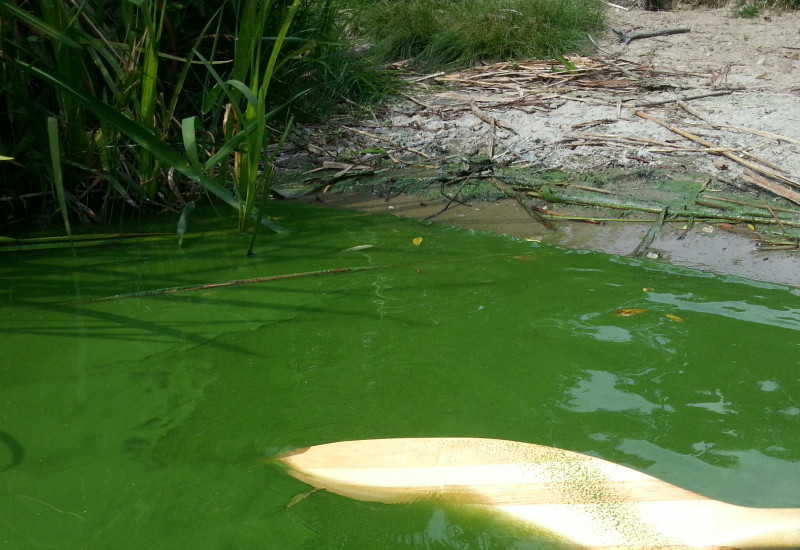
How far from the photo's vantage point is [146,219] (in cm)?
251

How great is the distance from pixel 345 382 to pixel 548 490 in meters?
0.46

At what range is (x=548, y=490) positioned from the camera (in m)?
1.16

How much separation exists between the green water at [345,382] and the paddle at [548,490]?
0.13 ft

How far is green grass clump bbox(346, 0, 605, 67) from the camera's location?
14.5ft

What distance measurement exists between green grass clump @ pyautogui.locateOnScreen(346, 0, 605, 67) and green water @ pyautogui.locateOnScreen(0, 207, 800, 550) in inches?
101

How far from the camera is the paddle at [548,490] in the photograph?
41.3 inches

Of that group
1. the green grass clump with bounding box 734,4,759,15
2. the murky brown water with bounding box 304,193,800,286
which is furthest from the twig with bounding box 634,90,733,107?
the green grass clump with bounding box 734,4,759,15

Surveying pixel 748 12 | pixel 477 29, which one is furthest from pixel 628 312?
→ pixel 748 12

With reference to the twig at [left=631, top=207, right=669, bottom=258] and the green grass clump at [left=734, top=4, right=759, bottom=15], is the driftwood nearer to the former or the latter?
the green grass clump at [left=734, top=4, right=759, bottom=15]

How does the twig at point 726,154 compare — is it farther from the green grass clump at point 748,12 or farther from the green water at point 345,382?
the green grass clump at point 748,12

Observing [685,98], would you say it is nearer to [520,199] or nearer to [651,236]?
[520,199]

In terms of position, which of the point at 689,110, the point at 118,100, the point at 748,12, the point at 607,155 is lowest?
the point at 607,155

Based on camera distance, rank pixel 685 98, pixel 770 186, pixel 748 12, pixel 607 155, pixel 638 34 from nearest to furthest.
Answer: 1. pixel 770 186
2. pixel 607 155
3. pixel 685 98
4. pixel 638 34
5. pixel 748 12

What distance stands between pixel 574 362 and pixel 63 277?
1.30m
